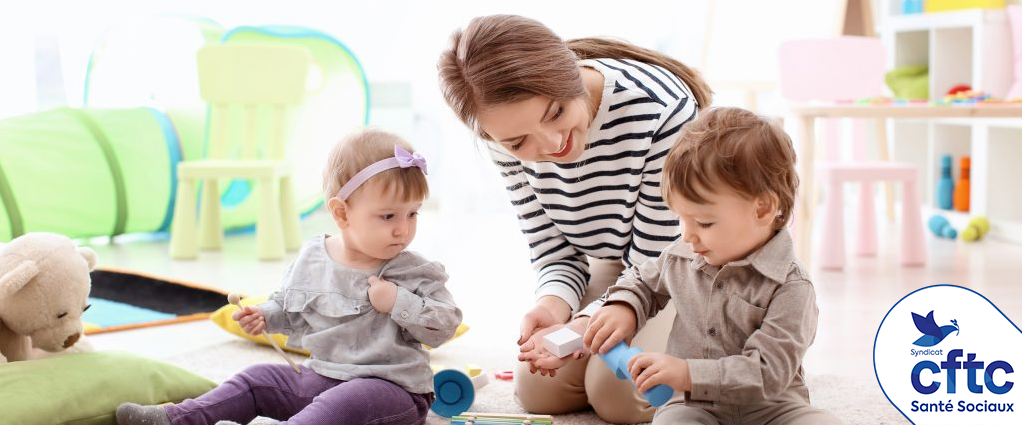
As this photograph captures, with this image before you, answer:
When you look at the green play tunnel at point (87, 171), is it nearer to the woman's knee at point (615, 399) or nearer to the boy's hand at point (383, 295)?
the boy's hand at point (383, 295)

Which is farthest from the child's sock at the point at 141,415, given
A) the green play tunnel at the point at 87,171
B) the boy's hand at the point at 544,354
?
the green play tunnel at the point at 87,171

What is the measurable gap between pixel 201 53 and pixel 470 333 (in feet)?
5.52

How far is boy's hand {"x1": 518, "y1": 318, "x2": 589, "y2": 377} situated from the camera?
1.33m

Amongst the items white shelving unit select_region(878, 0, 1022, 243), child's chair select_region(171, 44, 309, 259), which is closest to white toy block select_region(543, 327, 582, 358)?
child's chair select_region(171, 44, 309, 259)

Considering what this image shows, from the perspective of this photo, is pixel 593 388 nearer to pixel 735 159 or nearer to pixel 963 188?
pixel 735 159

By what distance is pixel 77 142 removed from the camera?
3305 mm

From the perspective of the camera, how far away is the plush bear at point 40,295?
1475 millimetres

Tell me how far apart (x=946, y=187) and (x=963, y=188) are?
0.07m

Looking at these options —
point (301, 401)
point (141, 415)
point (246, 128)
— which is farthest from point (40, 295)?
point (246, 128)

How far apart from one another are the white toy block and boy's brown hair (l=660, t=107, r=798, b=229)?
24 cm

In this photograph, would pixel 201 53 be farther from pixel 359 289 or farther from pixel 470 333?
pixel 359 289

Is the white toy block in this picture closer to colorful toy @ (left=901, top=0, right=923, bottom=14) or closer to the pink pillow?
the pink pillow

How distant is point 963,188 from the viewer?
3676 mm

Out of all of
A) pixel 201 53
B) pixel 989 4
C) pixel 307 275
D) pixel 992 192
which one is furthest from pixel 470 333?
pixel 989 4
